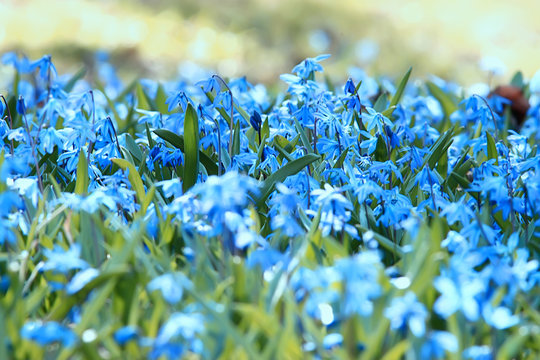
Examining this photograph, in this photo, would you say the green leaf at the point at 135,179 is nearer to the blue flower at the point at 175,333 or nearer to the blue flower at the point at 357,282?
the blue flower at the point at 175,333

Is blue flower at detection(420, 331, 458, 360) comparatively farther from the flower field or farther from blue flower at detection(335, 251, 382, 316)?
blue flower at detection(335, 251, 382, 316)

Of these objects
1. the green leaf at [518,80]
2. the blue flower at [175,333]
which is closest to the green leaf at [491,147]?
the blue flower at [175,333]

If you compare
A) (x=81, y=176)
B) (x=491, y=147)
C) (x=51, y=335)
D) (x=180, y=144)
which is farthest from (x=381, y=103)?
(x=51, y=335)

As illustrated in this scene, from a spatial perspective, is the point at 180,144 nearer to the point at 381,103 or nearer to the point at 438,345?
the point at 381,103

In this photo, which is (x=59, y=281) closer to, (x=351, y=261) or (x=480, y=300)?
(x=351, y=261)

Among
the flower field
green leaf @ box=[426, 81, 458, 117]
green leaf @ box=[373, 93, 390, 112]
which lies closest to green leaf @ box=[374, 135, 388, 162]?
the flower field

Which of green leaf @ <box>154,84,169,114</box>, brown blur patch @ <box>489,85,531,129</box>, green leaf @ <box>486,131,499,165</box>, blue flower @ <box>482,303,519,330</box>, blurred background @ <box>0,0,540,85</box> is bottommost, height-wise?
blurred background @ <box>0,0,540,85</box>

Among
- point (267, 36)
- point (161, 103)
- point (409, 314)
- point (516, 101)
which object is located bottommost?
point (267, 36)
